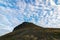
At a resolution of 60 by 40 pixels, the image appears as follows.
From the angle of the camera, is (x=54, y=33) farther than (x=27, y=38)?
Yes

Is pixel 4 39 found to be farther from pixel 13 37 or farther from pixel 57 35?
pixel 57 35

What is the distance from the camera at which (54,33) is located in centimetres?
717

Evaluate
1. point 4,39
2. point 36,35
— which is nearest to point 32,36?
point 36,35

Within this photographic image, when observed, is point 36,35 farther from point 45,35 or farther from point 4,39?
point 4,39

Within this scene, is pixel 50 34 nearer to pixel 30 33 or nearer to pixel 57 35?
pixel 57 35

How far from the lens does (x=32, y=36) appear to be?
6883 mm

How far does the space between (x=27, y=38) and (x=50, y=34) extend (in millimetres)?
894

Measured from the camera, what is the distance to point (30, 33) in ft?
23.4

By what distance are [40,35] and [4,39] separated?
51.0 inches

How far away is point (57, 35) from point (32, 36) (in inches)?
35.7

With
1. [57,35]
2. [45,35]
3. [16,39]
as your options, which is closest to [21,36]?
[16,39]

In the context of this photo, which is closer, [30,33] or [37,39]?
[37,39]

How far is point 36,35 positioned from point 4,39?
1.15 meters

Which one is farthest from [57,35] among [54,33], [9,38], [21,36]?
[9,38]
